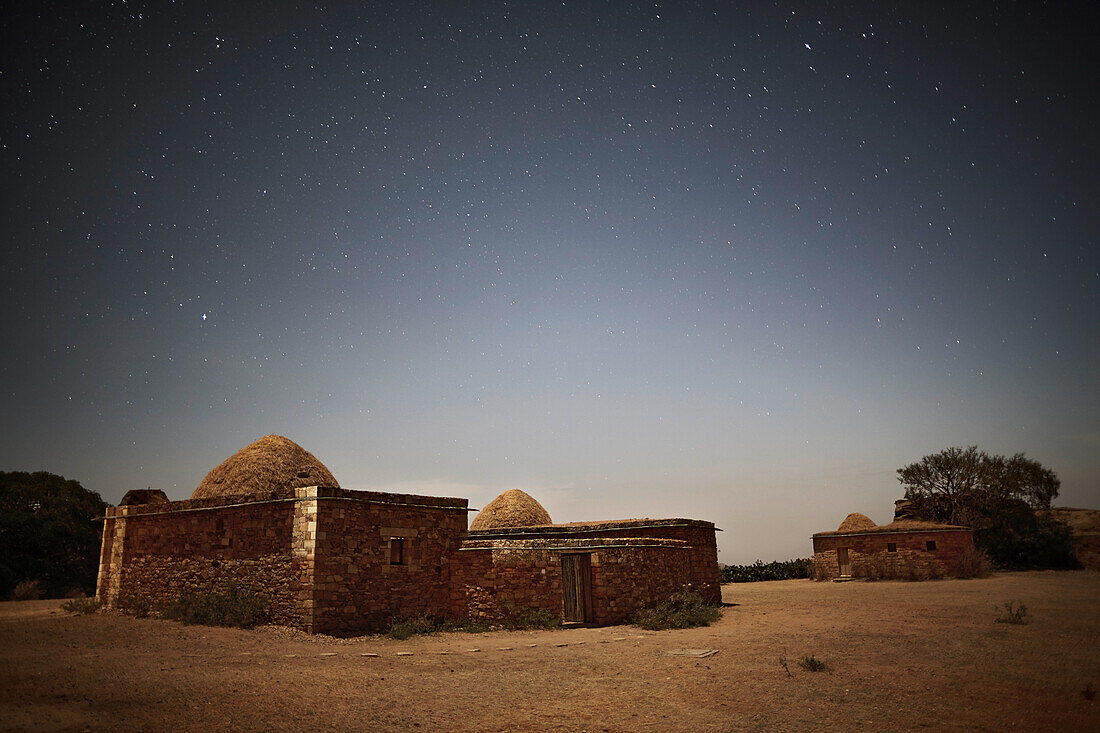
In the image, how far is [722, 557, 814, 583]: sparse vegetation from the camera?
36188mm

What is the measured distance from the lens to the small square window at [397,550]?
50.9 ft

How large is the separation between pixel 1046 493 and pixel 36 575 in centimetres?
5052

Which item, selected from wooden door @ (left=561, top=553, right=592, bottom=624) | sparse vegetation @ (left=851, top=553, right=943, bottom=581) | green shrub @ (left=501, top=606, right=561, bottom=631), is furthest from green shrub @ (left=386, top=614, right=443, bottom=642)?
sparse vegetation @ (left=851, top=553, right=943, bottom=581)

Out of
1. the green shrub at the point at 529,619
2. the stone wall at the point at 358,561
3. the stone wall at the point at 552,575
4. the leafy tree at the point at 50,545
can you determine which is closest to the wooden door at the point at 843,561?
the stone wall at the point at 358,561

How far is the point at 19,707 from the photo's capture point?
6.11 meters

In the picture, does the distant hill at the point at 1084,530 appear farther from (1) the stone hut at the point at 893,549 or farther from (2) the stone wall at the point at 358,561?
(2) the stone wall at the point at 358,561

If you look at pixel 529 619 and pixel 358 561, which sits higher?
pixel 358 561

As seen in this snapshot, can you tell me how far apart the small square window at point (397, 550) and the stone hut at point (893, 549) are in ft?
75.4

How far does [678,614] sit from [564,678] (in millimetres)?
6367

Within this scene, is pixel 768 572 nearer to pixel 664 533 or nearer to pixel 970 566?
pixel 970 566

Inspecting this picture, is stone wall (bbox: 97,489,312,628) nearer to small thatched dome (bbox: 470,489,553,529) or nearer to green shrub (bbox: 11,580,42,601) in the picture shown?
green shrub (bbox: 11,580,42,601)

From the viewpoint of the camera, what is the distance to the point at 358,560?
1477cm

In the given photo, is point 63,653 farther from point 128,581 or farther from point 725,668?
point 725,668

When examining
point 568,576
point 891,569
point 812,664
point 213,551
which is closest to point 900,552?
point 891,569
